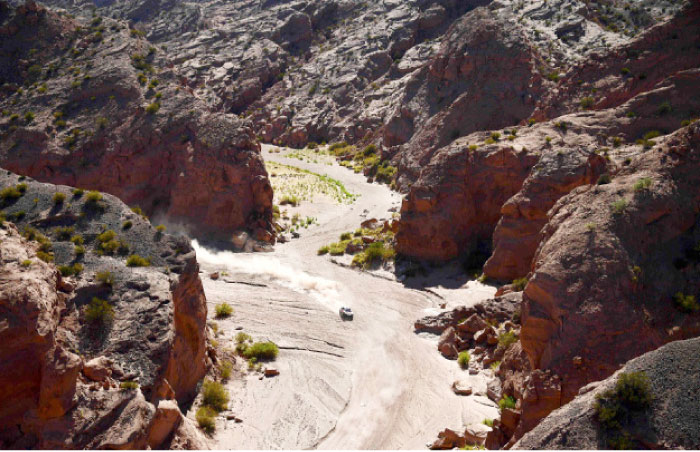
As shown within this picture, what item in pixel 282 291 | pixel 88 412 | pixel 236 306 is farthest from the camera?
pixel 282 291

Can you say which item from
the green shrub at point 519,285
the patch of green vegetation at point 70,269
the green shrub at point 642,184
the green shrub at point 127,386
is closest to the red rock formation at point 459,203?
the green shrub at point 519,285

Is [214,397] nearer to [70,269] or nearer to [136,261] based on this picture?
[136,261]

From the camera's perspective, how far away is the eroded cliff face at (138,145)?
40156 millimetres

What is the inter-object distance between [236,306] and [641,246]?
68.4 feet

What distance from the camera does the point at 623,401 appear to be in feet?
34.7

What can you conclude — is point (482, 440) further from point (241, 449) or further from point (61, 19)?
point (61, 19)

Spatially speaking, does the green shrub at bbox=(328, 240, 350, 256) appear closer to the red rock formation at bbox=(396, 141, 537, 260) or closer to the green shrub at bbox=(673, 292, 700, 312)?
the red rock formation at bbox=(396, 141, 537, 260)

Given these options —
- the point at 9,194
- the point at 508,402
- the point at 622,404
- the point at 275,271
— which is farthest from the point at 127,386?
the point at 275,271

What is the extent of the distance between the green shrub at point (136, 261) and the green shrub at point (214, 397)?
17.5 ft

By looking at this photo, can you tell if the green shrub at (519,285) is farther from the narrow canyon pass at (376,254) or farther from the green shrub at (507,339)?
the green shrub at (507,339)

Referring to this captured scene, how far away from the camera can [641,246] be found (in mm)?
16828

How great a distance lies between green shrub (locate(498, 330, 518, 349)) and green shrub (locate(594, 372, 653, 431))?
10623 millimetres

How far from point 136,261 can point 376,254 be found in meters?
20.1

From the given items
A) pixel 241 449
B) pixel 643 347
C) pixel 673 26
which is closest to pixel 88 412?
pixel 241 449
